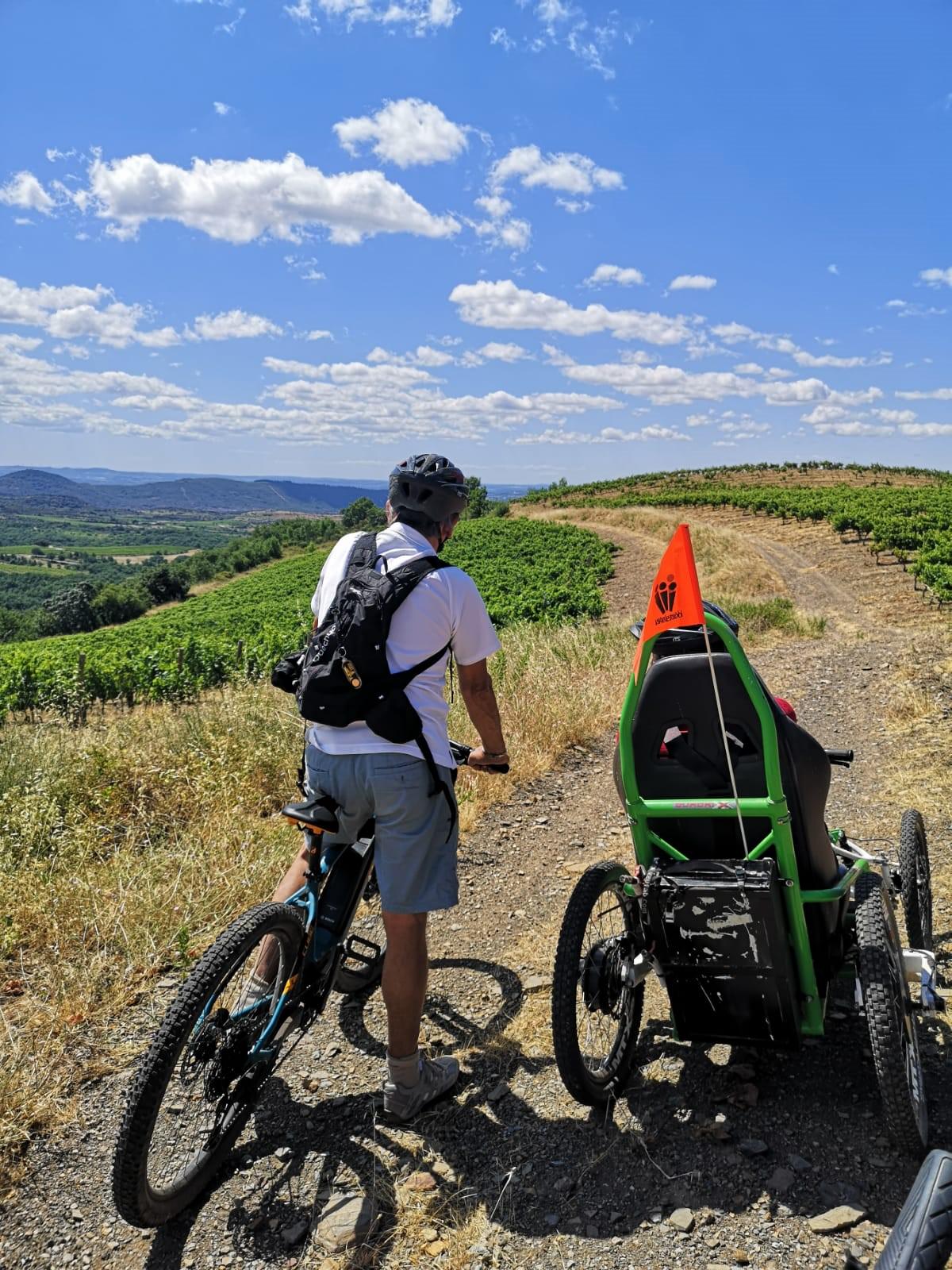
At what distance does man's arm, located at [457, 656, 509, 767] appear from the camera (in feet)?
9.25

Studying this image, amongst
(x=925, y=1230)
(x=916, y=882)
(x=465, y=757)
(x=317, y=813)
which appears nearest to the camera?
(x=925, y=1230)

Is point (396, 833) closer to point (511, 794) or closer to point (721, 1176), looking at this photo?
point (721, 1176)

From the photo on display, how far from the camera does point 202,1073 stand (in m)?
2.46

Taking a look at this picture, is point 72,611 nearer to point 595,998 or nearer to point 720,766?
point 595,998

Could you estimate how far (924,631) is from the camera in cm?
1203

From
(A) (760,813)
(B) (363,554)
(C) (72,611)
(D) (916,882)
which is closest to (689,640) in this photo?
(A) (760,813)

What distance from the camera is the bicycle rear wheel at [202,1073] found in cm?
219

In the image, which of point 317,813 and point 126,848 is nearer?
point 317,813

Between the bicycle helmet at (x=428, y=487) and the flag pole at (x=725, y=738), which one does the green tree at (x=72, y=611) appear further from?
the flag pole at (x=725, y=738)

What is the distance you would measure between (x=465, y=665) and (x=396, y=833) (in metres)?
0.58

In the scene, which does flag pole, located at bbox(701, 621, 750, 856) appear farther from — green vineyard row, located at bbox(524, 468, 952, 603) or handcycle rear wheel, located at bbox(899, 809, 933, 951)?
green vineyard row, located at bbox(524, 468, 952, 603)

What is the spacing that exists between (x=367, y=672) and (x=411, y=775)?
35 centimetres

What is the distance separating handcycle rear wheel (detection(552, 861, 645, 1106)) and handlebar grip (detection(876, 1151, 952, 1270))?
Result: 1.23 metres

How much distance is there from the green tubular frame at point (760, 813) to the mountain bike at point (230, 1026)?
62 cm
